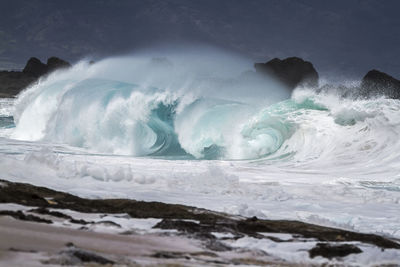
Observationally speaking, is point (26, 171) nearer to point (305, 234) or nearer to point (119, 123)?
point (305, 234)

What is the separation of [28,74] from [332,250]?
418ft

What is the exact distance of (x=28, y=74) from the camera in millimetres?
126000

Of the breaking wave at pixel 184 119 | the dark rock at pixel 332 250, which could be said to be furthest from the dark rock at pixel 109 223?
the breaking wave at pixel 184 119

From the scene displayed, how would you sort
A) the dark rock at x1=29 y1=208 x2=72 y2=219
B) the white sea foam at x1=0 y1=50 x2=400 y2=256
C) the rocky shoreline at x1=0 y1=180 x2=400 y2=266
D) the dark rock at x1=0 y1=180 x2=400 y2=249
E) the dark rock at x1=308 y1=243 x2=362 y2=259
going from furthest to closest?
the white sea foam at x1=0 y1=50 x2=400 y2=256, the dark rock at x1=0 y1=180 x2=400 y2=249, the dark rock at x1=29 y1=208 x2=72 y2=219, the dark rock at x1=308 y1=243 x2=362 y2=259, the rocky shoreline at x1=0 y1=180 x2=400 y2=266

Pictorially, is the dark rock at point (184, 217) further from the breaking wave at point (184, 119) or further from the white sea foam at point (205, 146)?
the breaking wave at point (184, 119)

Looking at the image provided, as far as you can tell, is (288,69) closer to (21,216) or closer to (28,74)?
(28,74)

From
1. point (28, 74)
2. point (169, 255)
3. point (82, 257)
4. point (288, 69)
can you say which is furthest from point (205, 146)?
point (28, 74)

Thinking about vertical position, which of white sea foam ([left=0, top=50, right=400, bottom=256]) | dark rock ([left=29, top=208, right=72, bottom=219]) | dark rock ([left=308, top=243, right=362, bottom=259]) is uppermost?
white sea foam ([left=0, top=50, right=400, bottom=256])

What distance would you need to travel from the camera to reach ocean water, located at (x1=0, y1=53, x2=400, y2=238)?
11.5 meters

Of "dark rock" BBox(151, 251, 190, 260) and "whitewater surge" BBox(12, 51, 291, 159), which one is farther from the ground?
"whitewater surge" BBox(12, 51, 291, 159)

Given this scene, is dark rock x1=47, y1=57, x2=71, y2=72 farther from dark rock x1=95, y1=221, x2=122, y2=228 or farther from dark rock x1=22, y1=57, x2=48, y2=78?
dark rock x1=95, y1=221, x2=122, y2=228

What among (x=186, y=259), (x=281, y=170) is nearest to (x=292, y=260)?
(x=186, y=259)

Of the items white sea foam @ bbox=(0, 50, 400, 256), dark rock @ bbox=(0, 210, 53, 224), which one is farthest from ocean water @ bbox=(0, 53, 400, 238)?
dark rock @ bbox=(0, 210, 53, 224)

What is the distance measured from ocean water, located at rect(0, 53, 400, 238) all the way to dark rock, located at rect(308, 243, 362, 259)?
2644mm
